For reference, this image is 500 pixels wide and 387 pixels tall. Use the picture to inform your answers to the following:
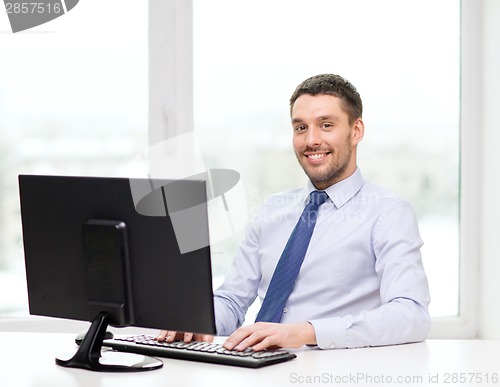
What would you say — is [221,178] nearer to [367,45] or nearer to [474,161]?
[367,45]

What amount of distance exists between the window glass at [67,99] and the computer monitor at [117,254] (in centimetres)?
154

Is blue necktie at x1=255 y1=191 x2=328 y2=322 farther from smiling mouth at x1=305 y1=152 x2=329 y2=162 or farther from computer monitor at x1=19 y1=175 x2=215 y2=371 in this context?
computer monitor at x1=19 y1=175 x2=215 y2=371

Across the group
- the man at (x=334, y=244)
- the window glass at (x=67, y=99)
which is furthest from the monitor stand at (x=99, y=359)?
the window glass at (x=67, y=99)

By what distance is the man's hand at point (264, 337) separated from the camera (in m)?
1.70

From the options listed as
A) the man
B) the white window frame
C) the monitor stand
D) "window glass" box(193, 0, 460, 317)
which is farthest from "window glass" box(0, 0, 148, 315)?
the monitor stand

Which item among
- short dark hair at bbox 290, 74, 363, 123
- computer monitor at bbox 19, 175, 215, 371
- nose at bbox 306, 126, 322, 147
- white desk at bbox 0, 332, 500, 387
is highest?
short dark hair at bbox 290, 74, 363, 123

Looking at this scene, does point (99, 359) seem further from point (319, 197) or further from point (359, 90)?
point (359, 90)

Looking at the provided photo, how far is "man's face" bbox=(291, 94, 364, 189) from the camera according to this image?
2.29 m

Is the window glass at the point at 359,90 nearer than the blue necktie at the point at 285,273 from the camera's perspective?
No

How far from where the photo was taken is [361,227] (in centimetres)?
219

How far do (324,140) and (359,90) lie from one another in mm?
1226

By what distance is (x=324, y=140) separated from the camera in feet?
7.53

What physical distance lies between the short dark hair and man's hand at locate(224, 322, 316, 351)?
829 mm

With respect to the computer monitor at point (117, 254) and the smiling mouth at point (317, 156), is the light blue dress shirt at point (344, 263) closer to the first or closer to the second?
the smiling mouth at point (317, 156)
